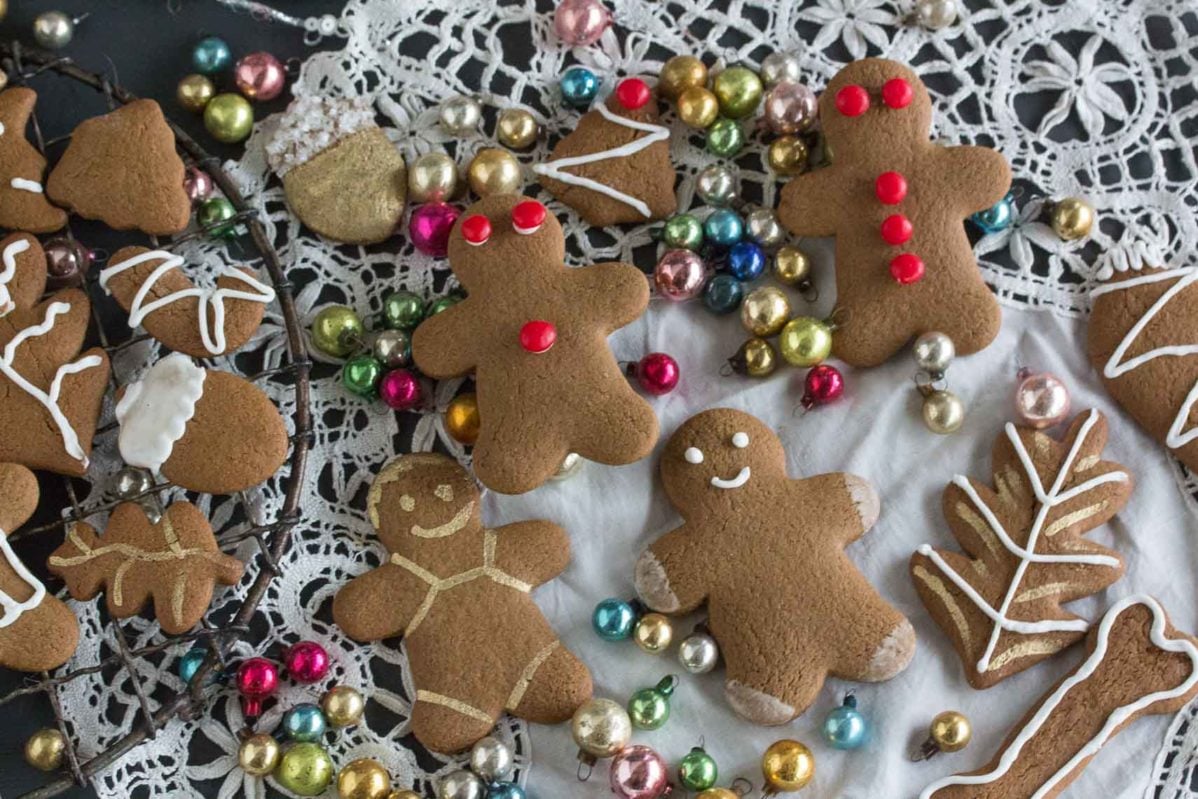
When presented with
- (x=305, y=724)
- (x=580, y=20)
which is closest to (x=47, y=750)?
(x=305, y=724)

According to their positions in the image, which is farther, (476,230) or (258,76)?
(258,76)

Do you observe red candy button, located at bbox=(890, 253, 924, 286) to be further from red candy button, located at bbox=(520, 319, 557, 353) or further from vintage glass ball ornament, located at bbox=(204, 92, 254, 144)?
vintage glass ball ornament, located at bbox=(204, 92, 254, 144)

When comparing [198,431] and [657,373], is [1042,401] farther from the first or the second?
[198,431]

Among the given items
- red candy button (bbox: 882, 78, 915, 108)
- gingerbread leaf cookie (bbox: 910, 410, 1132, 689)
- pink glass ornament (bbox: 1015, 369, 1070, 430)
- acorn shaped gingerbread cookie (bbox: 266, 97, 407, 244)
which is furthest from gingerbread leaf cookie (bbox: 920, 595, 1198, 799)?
acorn shaped gingerbread cookie (bbox: 266, 97, 407, 244)

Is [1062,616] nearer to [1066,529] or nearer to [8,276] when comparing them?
[1066,529]

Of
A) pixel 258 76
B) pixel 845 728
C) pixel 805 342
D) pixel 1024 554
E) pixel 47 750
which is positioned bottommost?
pixel 47 750

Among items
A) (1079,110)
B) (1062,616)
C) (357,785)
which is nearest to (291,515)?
(357,785)
